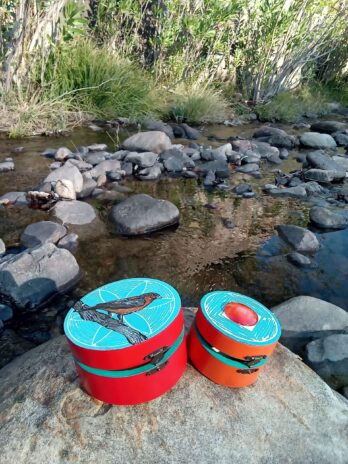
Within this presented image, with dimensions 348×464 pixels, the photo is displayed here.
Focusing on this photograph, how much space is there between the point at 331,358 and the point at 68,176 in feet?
9.67

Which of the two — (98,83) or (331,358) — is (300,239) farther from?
(98,83)

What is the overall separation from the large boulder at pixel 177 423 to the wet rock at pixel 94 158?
343 cm

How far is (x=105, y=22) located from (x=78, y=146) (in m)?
3.31

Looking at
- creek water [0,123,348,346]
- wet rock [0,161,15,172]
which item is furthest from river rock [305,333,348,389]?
wet rock [0,161,15,172]

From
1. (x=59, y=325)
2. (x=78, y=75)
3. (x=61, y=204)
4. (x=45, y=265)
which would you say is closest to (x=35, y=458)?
(x=59, y=325)

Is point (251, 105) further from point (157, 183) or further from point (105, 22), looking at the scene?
point (157, 183)

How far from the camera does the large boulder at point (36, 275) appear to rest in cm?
239

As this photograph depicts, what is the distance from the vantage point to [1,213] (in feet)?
11.1

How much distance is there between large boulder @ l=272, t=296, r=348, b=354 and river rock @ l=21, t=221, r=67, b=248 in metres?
1.77

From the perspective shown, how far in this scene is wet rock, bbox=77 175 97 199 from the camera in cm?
388

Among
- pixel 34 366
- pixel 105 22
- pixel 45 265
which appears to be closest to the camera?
pixel 34 366

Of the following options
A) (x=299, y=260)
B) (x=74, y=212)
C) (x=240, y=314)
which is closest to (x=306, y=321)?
(x=299, y=260)

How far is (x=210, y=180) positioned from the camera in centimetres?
459

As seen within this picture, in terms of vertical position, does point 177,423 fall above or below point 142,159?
above
